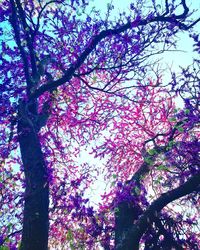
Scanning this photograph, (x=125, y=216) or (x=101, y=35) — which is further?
(x=125, y=216)

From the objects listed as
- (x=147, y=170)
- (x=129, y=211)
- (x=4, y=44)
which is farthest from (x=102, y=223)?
(x=4, y=44)

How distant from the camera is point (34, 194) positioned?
5332mm

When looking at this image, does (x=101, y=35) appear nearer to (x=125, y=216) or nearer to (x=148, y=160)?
(x=148, y=160)

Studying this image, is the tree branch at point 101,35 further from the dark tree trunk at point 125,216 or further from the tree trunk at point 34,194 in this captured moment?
the dark tree trunk at point 125,216

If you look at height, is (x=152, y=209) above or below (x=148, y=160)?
below

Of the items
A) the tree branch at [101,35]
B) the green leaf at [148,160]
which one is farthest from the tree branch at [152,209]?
the tree branch at [101,35]

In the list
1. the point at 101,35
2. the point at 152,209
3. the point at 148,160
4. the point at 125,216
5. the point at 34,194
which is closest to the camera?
the point at 34,194

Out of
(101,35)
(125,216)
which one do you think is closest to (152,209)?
(125,216)

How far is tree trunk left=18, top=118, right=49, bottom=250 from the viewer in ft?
15.6

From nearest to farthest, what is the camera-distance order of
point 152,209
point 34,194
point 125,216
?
point 34,194 < point 152,209 < point 125,216

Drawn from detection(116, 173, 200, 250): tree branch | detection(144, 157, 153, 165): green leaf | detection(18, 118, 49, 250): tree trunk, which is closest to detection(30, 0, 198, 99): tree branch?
detection(18, 118, 49, 250): tree trunk

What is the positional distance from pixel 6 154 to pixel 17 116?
4.71ft

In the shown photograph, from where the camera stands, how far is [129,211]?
730 centimetres

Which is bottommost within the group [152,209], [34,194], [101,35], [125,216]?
[152,209]
